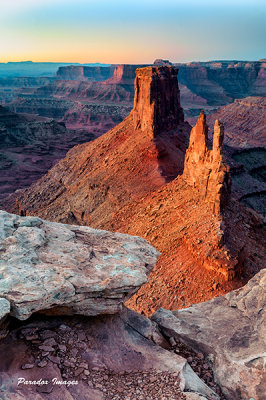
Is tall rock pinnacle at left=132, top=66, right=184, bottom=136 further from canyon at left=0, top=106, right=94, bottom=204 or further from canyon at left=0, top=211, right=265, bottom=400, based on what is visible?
canyon at left=0, top=106, right=94, bottom=204

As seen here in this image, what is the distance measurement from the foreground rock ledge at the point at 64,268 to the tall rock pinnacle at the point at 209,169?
9063 mm

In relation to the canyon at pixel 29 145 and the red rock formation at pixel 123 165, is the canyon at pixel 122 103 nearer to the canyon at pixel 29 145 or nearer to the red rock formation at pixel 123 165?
the canyon at pixel 29 145

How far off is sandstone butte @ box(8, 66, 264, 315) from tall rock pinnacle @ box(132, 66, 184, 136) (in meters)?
0.11

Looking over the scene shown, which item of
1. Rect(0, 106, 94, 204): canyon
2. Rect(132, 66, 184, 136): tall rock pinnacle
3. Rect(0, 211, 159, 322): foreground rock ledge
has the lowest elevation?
Rect(0, 106, 94, 204): canyon

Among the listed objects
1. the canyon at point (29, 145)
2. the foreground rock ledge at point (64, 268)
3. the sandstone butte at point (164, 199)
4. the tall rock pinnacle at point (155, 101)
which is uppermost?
the tall rock pinnacle at point (155, 101)

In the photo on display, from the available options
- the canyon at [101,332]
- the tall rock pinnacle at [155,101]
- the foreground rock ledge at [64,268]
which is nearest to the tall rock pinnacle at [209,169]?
the canyon at [101,332]

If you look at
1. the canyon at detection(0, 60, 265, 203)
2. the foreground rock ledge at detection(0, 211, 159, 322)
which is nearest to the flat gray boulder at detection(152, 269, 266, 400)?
the foreground rock ledge at detection(0, 211, 159, 322)

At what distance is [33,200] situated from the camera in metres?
41.6

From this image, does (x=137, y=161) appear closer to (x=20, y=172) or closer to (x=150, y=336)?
(x=150, y=336)

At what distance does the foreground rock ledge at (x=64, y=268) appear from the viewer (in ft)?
24.5

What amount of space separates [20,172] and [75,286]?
69.9m

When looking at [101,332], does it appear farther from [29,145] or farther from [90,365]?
[29,145]

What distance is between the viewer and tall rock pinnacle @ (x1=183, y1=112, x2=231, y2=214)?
18922 millimetres

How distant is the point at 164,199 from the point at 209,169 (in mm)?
4475
